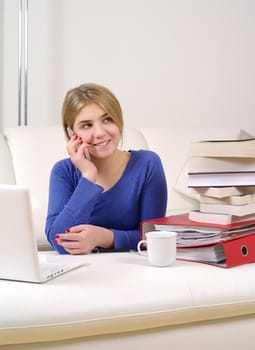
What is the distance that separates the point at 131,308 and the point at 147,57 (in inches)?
76.2

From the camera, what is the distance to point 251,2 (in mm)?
3035

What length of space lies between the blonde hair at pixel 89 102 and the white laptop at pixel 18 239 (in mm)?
617

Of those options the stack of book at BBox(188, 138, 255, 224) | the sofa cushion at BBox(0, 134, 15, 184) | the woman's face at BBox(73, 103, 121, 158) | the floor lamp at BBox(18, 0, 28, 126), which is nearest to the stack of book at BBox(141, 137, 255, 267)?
the stack of book at BBox(188, 138, 255, 224)

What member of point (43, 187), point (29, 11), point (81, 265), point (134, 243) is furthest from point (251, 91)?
point (81, 265)

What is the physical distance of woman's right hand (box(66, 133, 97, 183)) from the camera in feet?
5.41

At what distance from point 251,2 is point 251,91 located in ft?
1.59

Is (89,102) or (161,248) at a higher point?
(89,102)

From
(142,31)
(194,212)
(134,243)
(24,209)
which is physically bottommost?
(134,243)

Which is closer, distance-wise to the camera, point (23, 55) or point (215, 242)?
point (215, 242)

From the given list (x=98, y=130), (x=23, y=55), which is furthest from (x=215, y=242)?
(x=23, y=55)

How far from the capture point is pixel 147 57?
2881 mm

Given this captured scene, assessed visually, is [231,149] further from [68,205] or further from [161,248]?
[68,205]

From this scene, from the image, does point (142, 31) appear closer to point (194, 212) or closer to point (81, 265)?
point (194, 212)

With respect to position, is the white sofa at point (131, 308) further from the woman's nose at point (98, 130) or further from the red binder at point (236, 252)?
the woman's nose at point (98, 130)
